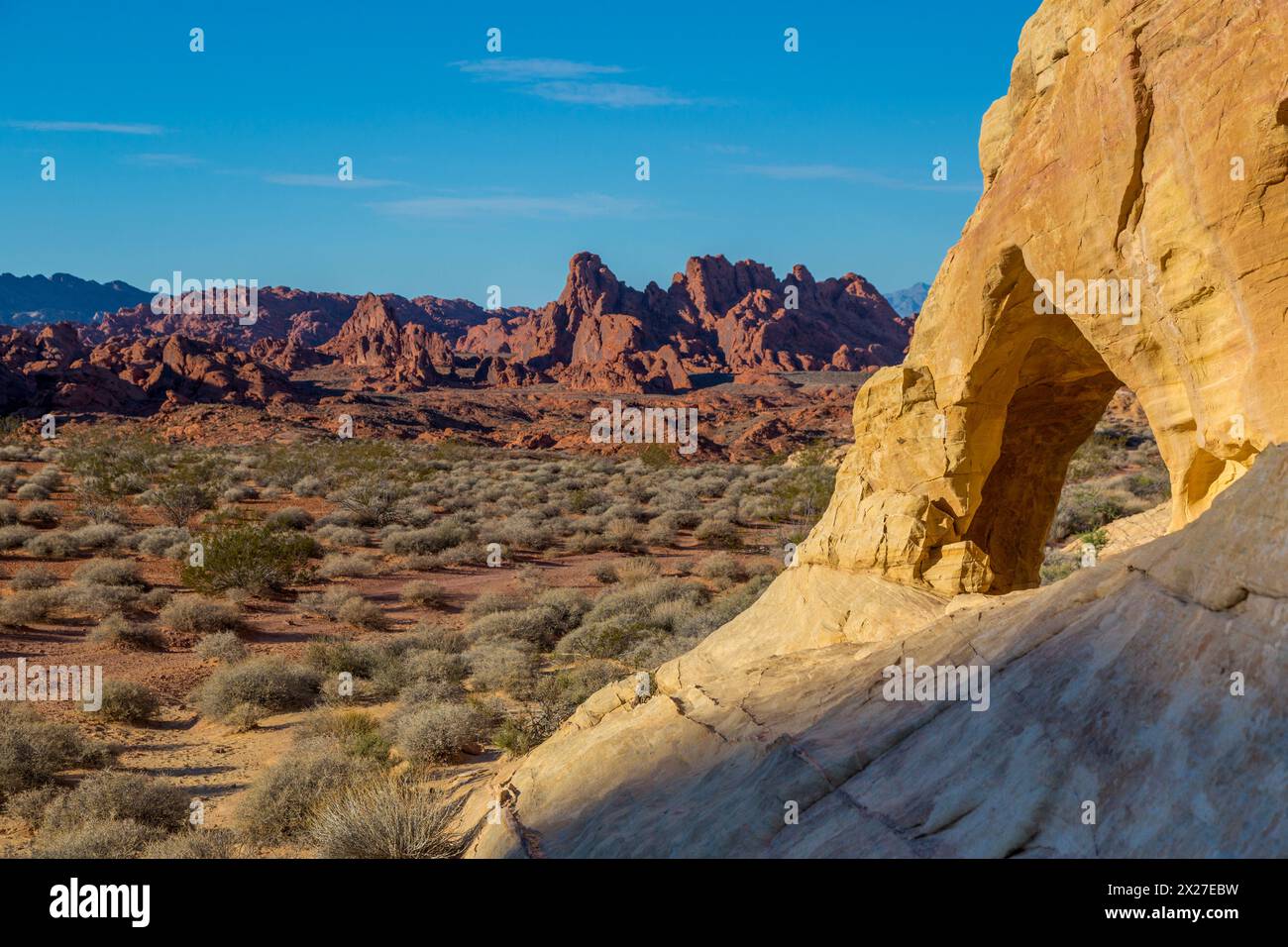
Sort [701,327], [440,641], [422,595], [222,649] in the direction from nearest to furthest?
[222,649] → [440,641] → [422,595] → [701,327]

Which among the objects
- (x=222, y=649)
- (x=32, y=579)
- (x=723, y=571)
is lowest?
(x=222, y=649)

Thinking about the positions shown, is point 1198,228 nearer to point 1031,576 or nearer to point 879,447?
point 879,447

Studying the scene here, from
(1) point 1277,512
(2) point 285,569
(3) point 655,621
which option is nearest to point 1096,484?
(3) point 655,621

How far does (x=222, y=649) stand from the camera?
1320cm

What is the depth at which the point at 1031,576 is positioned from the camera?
938 cm

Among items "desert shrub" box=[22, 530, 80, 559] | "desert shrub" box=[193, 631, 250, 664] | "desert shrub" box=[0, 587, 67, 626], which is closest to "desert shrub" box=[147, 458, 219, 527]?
"desert shrub" box=[22, 530, 80, 559]

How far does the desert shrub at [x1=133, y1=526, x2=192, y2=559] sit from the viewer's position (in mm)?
19516

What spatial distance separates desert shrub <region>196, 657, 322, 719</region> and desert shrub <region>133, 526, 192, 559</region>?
8871 mm

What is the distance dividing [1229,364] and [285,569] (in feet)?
57.3

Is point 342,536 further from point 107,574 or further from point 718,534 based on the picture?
point 718,534

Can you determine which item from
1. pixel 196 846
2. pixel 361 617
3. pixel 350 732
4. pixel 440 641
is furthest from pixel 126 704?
pixel 361 617

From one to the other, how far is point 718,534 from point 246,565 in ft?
40.6

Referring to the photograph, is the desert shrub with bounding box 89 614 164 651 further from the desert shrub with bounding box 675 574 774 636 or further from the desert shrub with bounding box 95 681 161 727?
the desert shrub with bounding box 675 574 774 636

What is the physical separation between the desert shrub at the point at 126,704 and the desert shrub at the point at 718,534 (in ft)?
50.4
